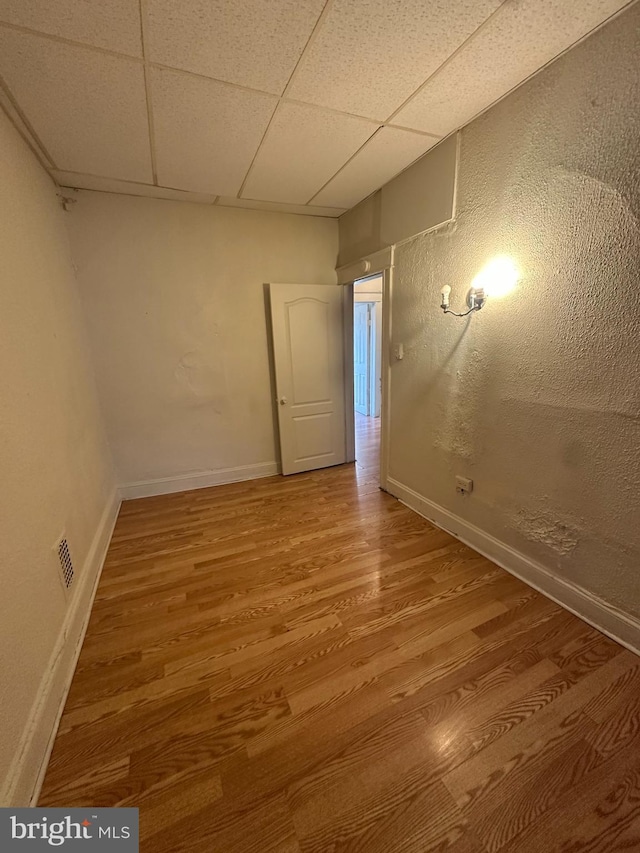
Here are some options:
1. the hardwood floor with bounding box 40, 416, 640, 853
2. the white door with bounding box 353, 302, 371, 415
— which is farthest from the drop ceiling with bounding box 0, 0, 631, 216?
the white door with bounding box 353, 302, 371, 415

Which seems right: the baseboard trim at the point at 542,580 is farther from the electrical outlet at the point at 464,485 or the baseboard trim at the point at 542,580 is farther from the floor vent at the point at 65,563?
the floor vent at the point at 65,563

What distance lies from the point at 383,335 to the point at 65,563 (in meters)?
2.61

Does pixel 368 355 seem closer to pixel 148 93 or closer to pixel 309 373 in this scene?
pixel 309 373

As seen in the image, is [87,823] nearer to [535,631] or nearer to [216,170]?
[535,631]

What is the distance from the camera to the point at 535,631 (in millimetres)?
1508

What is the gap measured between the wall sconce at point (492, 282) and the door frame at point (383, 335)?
71cm

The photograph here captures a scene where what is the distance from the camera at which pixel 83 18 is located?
1.13 meters

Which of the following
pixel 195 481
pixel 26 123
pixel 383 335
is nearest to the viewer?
pixel 26 123

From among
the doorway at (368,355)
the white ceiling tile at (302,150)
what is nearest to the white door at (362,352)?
the doorway at (368,355)

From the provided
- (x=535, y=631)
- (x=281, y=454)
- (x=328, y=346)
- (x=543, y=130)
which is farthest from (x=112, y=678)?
(x=543, y=130)

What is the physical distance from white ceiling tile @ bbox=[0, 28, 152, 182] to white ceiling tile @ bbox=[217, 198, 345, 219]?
0.78m

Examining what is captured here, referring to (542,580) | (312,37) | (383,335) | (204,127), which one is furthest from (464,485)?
(204,127)

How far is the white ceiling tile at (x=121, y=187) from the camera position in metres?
2.22

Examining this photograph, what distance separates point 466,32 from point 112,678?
3028mm
